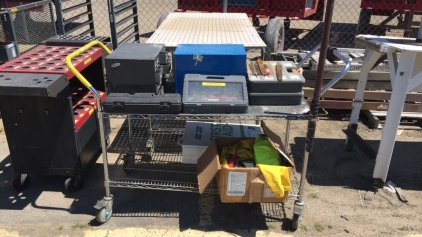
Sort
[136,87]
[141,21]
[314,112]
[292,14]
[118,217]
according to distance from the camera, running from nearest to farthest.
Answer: [314,112]
[136,87]
[118,217]
[292,14]
[141,21]

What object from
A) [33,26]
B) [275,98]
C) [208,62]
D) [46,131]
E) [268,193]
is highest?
[208,62]

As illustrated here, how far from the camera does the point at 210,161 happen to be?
3.00 metres

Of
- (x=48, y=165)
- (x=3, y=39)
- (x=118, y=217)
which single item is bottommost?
(x=118, y=217)

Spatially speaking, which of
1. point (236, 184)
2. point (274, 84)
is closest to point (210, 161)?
point (236, 184)

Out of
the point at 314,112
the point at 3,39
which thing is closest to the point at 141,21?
the point at 3,39

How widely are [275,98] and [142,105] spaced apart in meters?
1.00

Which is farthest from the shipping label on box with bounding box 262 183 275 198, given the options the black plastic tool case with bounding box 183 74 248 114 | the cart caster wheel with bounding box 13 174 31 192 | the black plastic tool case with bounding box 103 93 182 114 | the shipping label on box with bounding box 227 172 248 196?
the cart caster wheel with bounding box 13 174 31 192

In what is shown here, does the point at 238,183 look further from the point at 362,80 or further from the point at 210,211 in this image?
the point at 362,80

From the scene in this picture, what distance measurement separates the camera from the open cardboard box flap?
2875 mm

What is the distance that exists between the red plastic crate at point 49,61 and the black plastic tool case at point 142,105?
52 cm

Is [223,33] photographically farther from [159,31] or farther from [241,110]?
[241,110]

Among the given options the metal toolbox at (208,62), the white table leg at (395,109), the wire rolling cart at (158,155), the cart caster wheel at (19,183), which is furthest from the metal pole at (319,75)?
the cart caster wheel at (19,183)

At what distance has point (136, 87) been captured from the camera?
9.48 ft

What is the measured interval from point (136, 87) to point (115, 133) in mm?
1836
